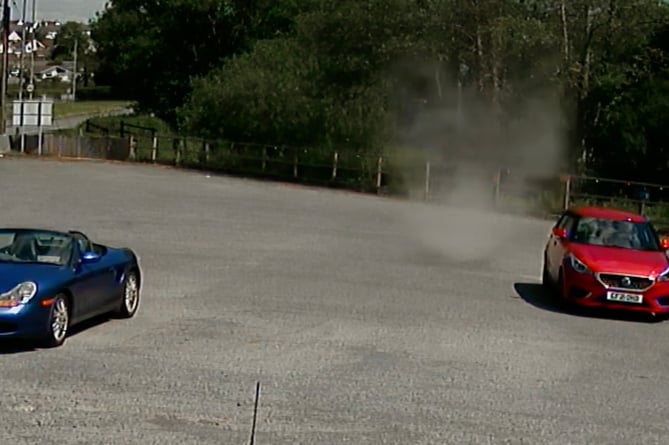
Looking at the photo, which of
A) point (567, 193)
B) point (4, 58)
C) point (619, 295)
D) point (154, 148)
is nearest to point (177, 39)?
point (4, 58)

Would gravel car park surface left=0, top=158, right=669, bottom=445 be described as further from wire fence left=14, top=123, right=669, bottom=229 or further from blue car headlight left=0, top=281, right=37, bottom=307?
wire fence left=14, top=123, right=669, bottom=229

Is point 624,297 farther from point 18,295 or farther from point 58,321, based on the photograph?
point 18,295

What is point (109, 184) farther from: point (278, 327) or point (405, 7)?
point (278, 327)

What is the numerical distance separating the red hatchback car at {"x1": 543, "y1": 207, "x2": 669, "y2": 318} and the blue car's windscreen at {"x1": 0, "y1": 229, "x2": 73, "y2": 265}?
8052 millimetres

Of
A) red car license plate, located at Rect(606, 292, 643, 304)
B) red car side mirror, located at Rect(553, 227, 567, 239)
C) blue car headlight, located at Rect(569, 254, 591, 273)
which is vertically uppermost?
red car side mirror, located at Rect(553, 227, 567, 239)

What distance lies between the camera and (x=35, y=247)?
13547 millimetres

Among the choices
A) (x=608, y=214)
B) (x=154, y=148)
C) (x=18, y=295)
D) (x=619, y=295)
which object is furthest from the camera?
(x=154, y=148)

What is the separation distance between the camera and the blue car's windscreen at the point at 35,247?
13234mm

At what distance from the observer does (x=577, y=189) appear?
137ft

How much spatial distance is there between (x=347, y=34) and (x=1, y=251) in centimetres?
3574

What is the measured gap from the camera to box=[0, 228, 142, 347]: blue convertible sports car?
12094 millimetres

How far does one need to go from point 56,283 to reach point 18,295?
51cm

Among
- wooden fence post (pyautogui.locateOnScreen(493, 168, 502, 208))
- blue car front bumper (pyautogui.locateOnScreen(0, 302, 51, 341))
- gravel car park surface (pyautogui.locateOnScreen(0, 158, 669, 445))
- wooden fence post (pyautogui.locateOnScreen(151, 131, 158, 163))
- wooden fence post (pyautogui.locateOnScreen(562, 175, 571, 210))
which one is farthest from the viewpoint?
wooden fence post (pyautogui.locateOnScreen(151, 131, 158, 163))

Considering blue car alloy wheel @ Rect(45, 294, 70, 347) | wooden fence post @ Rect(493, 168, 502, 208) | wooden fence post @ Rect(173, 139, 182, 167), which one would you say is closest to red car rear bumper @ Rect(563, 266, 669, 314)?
blue car alloy wheel @ Rect(45, 294, 70, 347)
